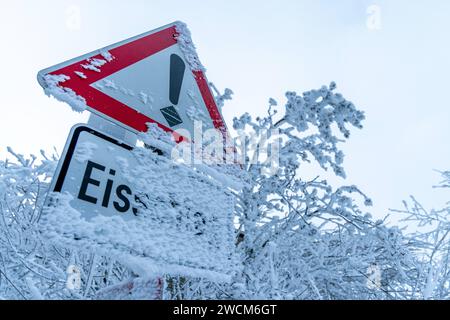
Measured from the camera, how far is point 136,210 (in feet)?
3.44

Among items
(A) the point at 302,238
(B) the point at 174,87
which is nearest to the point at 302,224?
(A) the point at 302,238

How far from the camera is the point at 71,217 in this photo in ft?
2.87

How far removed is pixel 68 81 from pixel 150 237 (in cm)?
59

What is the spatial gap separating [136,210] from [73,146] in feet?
0.92

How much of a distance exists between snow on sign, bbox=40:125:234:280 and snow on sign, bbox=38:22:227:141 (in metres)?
0.14

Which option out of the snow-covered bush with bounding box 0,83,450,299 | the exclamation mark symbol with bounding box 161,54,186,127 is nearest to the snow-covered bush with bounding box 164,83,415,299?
the snow-covered bush with bounding box 0,83,450,299

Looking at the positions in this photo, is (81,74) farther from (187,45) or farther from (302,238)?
(302,238)

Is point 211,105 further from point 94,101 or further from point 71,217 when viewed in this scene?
point 71,217

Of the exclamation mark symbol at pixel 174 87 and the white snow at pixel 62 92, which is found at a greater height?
the exclamation mark symbol at pixel 174 87

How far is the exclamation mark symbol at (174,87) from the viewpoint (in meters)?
1.34

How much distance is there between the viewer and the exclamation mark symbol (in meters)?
1.34

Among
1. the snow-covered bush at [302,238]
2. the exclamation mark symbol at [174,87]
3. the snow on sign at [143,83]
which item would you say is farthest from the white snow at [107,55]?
the snow-covered bush at [302,238]

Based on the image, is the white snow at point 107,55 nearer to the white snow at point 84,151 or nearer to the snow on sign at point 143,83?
the snow on sign at point 143,83
